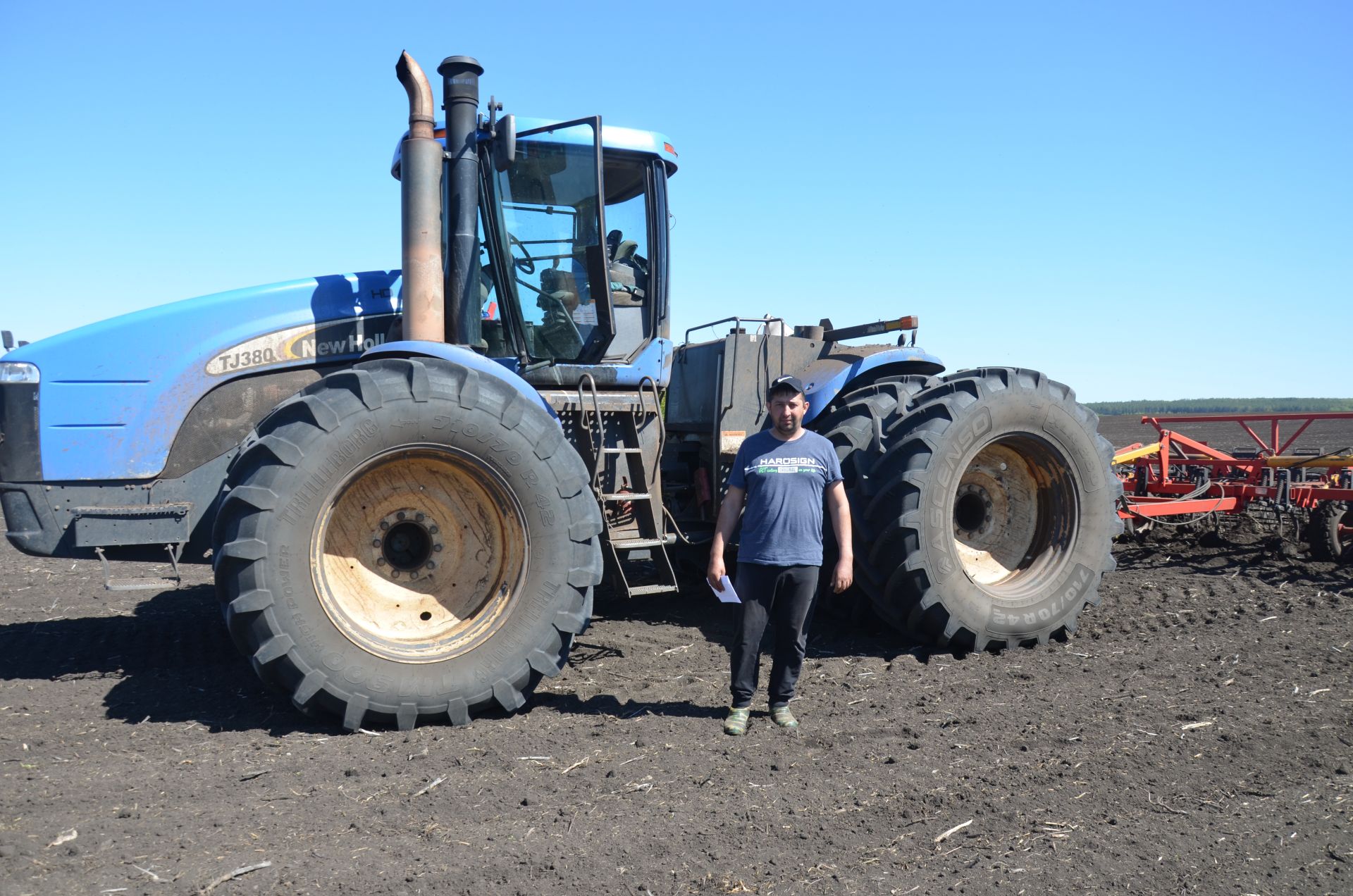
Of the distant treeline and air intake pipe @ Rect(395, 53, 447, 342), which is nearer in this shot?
air intake pipe @ Rect(395, 53, 447, 342)

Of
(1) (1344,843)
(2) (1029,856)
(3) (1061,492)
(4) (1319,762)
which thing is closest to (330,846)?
(2) (1029,856)

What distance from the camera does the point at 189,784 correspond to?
144 inches

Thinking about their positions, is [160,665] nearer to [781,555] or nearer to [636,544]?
[636,544]

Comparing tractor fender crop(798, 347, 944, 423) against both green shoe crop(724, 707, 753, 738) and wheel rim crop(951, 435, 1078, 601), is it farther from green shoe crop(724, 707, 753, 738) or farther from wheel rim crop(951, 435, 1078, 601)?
green shoe crop(724, 707, 753, 738)

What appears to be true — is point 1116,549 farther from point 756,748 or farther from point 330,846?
point 330,846

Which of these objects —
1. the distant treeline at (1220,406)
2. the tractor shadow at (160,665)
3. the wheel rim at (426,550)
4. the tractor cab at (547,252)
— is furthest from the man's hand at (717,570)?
the distant treeline at (1220,406)

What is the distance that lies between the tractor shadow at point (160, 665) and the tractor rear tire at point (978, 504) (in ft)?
10.1

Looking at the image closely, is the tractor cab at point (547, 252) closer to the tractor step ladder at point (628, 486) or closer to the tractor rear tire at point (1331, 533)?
the tractor step ladder at point (628, 486)

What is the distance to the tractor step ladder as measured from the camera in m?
5.40

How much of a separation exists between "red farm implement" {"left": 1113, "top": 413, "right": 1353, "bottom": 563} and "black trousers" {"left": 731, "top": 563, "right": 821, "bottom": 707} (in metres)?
4.30

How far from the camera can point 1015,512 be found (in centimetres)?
619

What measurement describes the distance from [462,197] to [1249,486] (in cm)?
654

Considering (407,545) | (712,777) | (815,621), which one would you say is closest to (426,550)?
(407,545)

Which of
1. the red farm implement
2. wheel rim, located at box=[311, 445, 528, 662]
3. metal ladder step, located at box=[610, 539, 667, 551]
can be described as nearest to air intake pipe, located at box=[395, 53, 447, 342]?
wheel rim, located at box=[311, 445, 528, 662]
